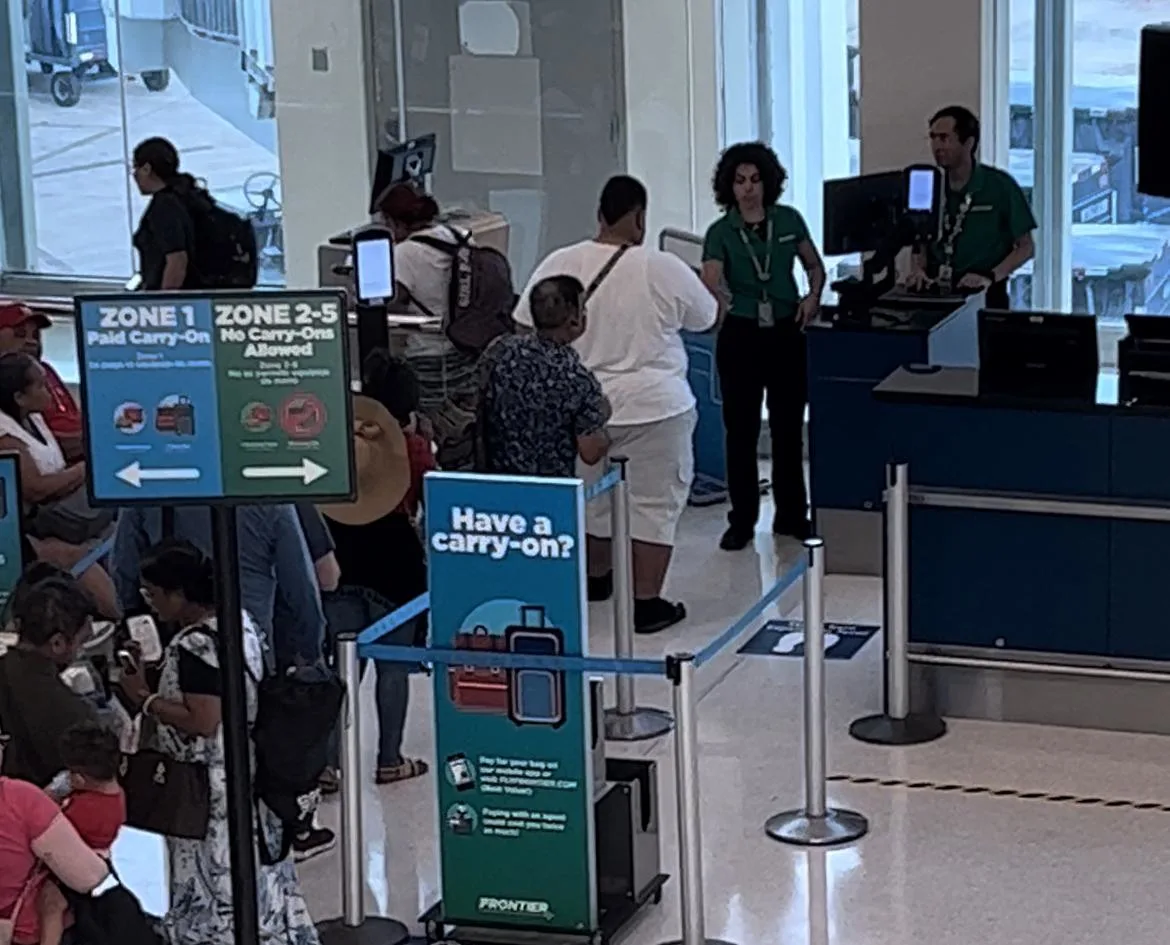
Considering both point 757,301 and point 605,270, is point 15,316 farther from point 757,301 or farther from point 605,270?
point 757,301

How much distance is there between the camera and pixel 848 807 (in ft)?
24.1

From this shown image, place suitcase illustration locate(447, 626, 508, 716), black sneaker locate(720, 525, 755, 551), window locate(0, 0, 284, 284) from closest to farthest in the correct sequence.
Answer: suitcase illustration locate(447, 626, 508, 716) → black sneaker locate(720, 525, 755, 551) → window locate(0, 0, 284, 284)

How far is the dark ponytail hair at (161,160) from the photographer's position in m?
10.3

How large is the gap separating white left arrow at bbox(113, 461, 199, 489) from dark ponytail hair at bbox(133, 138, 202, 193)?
5707 millimetres

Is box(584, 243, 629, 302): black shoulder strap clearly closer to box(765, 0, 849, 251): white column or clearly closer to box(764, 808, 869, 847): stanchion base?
box(764, 808, 869, 847): stanchion base

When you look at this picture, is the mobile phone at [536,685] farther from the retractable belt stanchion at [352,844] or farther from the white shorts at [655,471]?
the white shorts at [655,471]

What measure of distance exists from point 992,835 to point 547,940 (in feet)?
4.95

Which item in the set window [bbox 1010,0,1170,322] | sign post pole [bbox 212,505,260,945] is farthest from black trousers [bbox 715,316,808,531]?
Result: sign post pole [bbox 212,505,260,945]

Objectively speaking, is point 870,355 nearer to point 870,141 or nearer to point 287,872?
point 870,141

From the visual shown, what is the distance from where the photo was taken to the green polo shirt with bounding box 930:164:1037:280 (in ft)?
32.4

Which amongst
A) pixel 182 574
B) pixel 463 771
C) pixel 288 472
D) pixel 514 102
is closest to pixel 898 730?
pixel 463 771

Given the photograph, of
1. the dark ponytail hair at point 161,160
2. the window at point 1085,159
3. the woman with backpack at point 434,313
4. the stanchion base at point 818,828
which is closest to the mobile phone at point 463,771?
the stanchion base at point 818,828

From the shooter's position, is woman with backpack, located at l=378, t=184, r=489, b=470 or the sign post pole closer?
the sign post pole

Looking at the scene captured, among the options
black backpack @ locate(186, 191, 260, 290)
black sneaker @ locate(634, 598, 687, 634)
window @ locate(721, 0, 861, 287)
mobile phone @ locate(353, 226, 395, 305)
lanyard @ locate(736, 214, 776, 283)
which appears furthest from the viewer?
window @ locate(721, 0, 861, 287)
